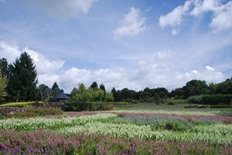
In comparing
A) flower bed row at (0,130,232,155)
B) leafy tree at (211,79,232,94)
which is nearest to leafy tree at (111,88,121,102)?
leafy tree at (211,79,232,94)

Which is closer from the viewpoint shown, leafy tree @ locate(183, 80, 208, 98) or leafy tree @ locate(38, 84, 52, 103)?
leafy tree @ locate(38, 84, 52, 103)

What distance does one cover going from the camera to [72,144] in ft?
17.6

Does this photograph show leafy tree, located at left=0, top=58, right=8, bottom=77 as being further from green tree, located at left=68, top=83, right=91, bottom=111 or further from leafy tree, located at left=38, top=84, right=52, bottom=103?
green tree, located at left=68, top=83, right=91, bottom=111

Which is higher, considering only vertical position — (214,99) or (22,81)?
(22,81)

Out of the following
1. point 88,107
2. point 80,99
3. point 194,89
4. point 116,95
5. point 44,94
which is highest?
point 194,89

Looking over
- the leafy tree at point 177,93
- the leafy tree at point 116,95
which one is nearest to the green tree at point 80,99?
the leafy tree at point 116,95

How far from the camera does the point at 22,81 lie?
5169cm

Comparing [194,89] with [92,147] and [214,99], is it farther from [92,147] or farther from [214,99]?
[92,147]

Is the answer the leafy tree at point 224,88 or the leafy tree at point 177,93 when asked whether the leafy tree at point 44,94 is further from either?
the leafy tree at point 177,93

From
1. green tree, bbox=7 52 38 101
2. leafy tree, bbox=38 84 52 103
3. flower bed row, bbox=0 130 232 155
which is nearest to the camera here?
flower bed row, bbox=0 130 232 155

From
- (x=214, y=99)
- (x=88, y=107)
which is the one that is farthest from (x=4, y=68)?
(x=214, y=99)

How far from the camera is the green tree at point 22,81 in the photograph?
5100 cm

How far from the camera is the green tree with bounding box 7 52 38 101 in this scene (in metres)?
51.0

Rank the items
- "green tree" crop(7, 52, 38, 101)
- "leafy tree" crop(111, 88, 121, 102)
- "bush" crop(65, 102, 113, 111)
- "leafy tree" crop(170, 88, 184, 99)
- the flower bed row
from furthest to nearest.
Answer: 1. "leafy tree" crop(170, 88, 184, 99)
2. "leafy tree" crop(111, 88, 121, 102)
3. "green tree" crop(7, 52, 38, 101)
4. "bush" crop(65, 102, 113, 111)
5. the flower bed row
